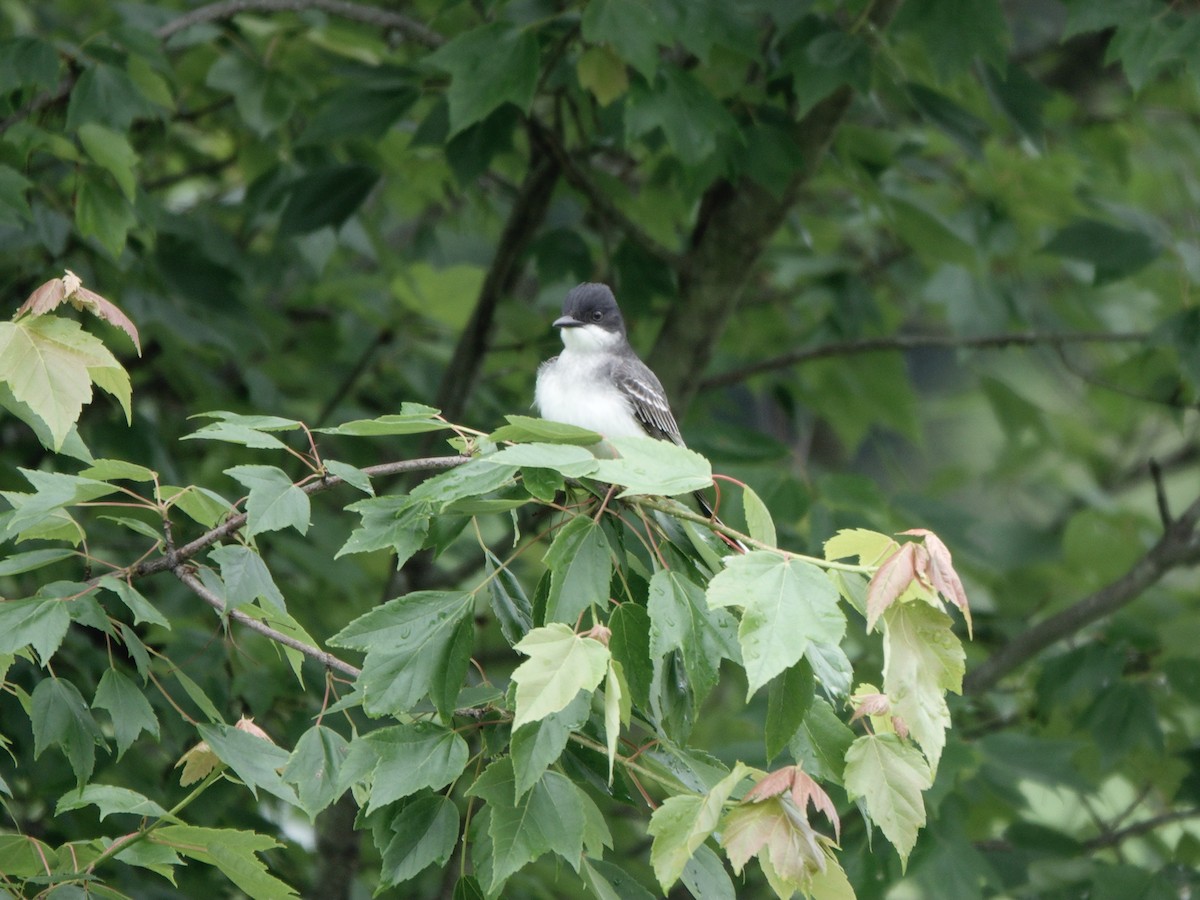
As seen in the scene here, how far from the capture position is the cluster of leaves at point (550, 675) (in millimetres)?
2246

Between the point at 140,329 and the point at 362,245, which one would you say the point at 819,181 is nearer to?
the point at 362,245

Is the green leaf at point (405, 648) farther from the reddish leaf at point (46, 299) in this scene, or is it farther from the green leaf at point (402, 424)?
the reddish leaf at point (46, 299)

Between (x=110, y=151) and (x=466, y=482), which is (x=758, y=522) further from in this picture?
(x=110, y=151)

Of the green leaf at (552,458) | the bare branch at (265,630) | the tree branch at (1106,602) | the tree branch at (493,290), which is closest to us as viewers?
the green leaf at (552,458)

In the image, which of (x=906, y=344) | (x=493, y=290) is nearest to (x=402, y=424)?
(x=493, y=290)

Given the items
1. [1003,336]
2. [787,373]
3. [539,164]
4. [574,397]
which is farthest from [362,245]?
[1003,336]

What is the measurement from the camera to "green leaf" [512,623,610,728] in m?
2.12

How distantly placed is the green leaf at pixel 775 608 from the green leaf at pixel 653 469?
16cm

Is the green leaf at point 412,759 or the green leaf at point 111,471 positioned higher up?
the green leaf at point 111,471

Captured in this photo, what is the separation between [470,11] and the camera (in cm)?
554

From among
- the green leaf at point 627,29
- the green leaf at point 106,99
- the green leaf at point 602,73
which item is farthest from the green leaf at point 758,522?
the green leaf at point 106,99

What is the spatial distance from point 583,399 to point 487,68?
1.13 meters

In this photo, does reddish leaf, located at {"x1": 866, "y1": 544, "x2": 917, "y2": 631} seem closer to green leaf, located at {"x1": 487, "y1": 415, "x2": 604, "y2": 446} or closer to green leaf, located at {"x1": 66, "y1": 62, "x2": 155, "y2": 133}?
green leaf, located at {"x1": 487, "y1": 415, "x2": 604, "y2": 446}

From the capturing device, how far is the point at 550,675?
217cm
